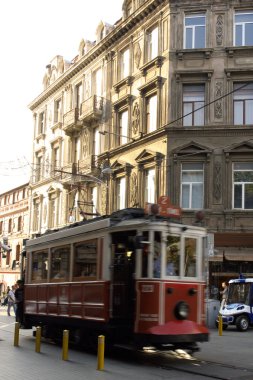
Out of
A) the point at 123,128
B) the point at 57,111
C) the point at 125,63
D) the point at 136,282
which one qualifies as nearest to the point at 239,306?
the point at 136,282

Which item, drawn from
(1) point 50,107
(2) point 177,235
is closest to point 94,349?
(2) point 177,235

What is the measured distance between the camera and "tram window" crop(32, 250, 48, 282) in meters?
16.5

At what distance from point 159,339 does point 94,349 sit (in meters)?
3.33

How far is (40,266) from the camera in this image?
668 inches

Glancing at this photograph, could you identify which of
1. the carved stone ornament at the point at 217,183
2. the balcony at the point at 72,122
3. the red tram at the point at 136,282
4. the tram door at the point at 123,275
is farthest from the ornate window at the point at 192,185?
the tram door at the point at 123,275

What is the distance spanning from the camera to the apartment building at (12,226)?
52.8 m

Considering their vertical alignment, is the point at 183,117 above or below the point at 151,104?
below

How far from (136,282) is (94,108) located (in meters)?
22.4

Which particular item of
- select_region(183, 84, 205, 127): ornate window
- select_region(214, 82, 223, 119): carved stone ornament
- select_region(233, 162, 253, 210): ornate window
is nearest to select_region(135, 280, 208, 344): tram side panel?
select_region(233, 162, 253, 210): ornate window

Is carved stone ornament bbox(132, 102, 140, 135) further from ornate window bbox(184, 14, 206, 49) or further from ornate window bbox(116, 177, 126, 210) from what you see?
ornate window bbox(184, 14, 206, 49)

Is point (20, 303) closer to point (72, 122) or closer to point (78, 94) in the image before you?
point (72, 122)

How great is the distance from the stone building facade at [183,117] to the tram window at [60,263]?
28.2 feet

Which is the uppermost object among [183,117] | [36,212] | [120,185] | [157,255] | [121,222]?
[183,117]

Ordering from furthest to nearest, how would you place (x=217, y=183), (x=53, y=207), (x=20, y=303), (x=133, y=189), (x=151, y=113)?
(x=53, y=207) → (x=133, y=189) → (x=151, y=113) → (x=217, y=183) → (x=20, y=303)
